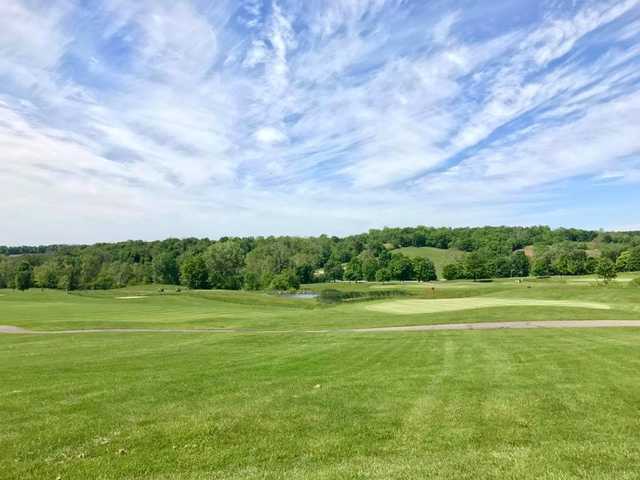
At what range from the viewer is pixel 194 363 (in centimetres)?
1645

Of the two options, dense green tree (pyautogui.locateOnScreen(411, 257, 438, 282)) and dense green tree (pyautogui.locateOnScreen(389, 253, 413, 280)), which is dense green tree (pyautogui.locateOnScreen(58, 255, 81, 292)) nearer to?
dense green tree (pyautogui.locateOnScreen(389, 253, 413, 280))

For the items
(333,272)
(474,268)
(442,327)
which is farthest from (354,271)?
(442,327)

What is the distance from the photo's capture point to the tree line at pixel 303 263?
130750mm

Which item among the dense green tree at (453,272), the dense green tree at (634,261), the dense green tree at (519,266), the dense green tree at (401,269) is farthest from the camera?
the dense green tree at (401,269)

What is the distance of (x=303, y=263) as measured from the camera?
153750mm

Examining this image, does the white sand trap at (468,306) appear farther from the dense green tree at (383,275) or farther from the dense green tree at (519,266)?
the dense green tree at (519,266)

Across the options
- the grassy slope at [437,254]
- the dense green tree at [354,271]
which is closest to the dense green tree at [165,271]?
the dense green tree at [354,271]

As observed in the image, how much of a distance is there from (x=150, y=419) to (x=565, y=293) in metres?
53.7

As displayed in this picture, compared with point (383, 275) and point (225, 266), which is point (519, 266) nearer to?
point (383, 275)

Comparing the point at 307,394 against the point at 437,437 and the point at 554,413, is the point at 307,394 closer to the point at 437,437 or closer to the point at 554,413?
the point at 437,437

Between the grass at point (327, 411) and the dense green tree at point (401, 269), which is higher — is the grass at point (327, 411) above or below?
below

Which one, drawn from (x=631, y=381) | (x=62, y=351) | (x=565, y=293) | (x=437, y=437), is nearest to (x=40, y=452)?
(x=437, y=437)

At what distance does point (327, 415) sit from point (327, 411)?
0.31 metres

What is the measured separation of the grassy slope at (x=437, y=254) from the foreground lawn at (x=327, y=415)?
136 meters
